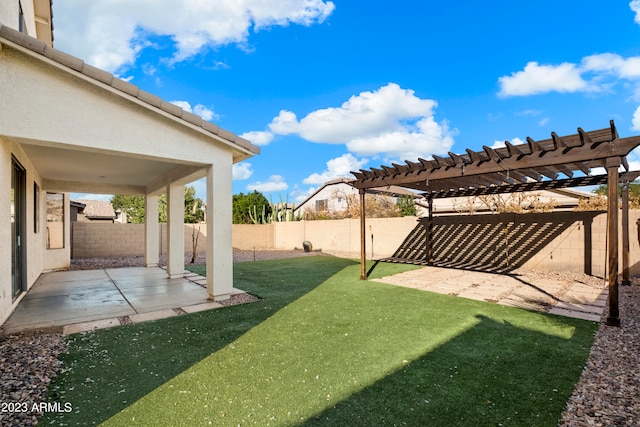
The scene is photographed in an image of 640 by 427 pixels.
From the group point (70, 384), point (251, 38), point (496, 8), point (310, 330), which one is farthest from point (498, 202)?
point (70, 384)

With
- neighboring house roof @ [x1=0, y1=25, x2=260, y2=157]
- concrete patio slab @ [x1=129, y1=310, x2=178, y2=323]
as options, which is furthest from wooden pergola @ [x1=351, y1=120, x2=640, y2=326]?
concrete patio slab @ [x1=129, y1=310, x2=178, y2=323]

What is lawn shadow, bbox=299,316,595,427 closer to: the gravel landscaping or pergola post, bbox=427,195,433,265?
the gravel landscaping

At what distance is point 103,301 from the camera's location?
6.55 metres

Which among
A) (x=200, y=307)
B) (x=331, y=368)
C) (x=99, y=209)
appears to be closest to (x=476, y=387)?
(x=331, y=368)

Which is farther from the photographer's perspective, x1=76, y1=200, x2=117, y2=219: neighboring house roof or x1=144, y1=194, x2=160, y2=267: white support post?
x1=76, y1=200, x2=117, y2=219: neighboring house roof

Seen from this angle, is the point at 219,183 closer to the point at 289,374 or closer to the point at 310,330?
the point at 310,330

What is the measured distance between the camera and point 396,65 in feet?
50.6

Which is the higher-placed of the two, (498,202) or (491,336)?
(498,202)

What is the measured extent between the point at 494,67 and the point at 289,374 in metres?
15.4

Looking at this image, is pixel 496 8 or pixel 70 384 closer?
pixel 70 384

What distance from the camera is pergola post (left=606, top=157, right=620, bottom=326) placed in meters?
4.81

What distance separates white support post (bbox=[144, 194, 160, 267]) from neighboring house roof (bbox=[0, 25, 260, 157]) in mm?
7135

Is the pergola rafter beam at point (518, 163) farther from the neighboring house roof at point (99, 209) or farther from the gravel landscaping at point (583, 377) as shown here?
the neighboring house roof at point (99, 209)

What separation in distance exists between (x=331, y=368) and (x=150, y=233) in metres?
10.9
